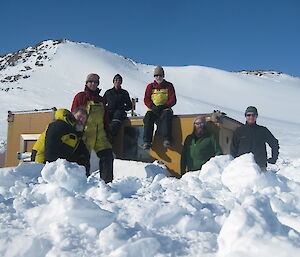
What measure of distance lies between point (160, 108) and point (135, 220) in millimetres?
3746

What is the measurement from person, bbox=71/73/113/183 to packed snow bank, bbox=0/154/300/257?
1.79 metres

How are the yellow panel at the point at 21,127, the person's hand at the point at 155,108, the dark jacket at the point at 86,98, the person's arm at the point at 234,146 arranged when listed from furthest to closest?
the yellow panel at the point at 21,127 → the person's hand at the point at 155,108 → the person's arm at the point at 234,146 → the dark jacket at the point at 86,98

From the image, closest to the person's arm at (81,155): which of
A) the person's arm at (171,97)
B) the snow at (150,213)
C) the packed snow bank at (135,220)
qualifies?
the snow at (150,213)

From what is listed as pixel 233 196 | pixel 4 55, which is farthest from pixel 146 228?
pixel 4 55

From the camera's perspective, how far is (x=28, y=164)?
273cm

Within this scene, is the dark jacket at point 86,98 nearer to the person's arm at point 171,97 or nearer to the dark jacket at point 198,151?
the person's arm at point 171,97

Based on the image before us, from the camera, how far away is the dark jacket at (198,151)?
15.5 ft

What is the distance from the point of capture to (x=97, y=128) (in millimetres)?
4609

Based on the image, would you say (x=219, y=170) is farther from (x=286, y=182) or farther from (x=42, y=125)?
(x=42, y=125)

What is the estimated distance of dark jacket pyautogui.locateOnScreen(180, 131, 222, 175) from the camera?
473cm

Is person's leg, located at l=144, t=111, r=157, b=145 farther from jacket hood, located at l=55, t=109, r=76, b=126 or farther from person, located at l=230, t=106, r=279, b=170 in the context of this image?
jacket hood, located at l=55, t=109, r=76, b=126

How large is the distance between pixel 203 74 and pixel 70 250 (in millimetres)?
43132

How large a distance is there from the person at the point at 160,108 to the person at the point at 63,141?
1391 mm

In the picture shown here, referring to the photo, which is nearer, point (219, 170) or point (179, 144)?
point (219, 170)
